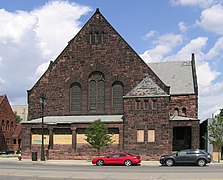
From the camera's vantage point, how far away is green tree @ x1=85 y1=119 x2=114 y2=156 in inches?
1892

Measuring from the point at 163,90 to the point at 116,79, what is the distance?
22.1 ft

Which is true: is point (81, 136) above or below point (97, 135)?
below

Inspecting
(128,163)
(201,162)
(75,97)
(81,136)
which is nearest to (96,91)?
(75,97)

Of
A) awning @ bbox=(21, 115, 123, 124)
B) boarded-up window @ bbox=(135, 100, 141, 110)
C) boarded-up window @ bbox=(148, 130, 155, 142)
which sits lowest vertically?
boarded-up window @ bbox=(148, 130, 155, 142)

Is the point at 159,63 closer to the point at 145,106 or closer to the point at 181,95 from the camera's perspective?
the point at 181,95

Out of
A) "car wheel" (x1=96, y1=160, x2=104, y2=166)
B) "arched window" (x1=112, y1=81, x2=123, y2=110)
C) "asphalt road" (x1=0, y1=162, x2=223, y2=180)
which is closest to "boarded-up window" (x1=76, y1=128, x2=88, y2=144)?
"arched window" (x1=112, y1=81, x2=123, y2=110)

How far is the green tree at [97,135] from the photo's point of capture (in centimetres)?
4806

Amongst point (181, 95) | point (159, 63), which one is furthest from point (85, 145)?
point (159, 63)

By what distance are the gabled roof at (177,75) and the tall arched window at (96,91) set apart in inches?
390

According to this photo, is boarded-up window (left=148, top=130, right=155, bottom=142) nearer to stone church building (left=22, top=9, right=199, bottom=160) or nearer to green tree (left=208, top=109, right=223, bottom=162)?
stone church building (left=22, top=9, right=199, bottom=160)

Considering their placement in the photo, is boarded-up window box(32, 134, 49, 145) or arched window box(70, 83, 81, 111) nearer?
boarded-up window box(32, 134, 49, 145)

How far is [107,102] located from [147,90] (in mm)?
6454

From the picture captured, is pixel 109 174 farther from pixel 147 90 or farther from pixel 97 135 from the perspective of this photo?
pixel 147 90

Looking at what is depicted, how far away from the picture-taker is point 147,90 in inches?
2002
